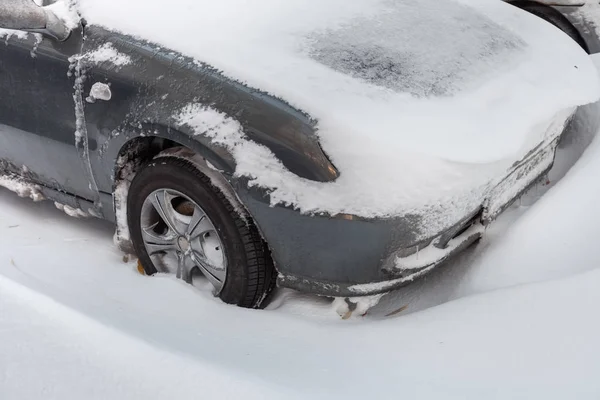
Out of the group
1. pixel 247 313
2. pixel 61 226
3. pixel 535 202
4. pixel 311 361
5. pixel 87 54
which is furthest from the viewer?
pixel 61 226

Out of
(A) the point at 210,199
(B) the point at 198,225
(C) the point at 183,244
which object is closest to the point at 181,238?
(C) the point at 183,244

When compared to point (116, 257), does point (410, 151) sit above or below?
above

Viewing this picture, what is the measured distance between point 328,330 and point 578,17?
2.99 meters

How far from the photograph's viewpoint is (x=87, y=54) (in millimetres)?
2672

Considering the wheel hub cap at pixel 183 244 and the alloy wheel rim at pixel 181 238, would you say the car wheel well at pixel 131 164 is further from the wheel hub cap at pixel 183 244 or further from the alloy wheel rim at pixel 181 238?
the wheel hub cap at pixel 183 244

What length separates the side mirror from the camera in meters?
2.54

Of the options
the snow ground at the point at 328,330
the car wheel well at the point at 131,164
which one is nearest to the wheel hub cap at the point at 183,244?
the snow ground at the point at 328,330

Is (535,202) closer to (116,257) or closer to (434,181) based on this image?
(434,181)

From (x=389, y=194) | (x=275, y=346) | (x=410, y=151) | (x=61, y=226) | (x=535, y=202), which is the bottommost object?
(x=61, y=226)

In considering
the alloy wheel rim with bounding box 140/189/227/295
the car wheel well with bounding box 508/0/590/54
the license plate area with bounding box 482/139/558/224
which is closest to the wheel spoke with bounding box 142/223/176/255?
the alloy wheel rim with bounding box 140/189/227/295

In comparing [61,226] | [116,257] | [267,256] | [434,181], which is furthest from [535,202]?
[61,226]

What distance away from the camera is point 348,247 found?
7.60 ft

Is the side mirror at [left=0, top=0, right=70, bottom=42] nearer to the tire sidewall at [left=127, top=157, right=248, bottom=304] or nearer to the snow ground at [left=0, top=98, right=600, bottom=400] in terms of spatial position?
the tire sidewall at [left=127, top=157, right=248, bottom=304]

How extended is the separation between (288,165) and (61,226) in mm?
1557
